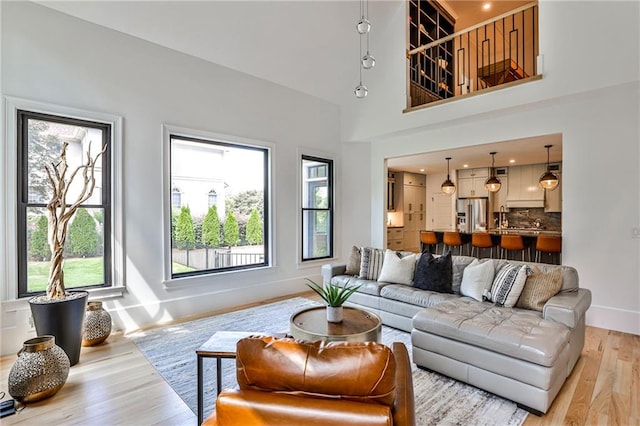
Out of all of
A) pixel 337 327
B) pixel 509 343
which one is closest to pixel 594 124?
pixel 509 343

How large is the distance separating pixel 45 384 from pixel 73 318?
690 millimetres

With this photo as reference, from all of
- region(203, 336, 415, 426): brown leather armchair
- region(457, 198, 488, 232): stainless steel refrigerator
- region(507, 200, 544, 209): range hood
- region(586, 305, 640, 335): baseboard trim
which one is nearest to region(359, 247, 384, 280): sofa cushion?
region(586, 305, 640, 335): baseboard trim

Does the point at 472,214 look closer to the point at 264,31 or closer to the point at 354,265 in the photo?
the point at 354,265

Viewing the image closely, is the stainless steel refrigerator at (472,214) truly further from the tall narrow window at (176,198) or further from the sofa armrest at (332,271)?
the tall narrow window at (176,198)

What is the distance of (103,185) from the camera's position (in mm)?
3715

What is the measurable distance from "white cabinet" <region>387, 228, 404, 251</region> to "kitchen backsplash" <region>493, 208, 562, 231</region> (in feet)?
8.42

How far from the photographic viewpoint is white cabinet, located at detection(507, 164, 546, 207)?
7.73m

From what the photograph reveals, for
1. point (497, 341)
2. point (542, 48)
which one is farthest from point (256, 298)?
point (542, 48)

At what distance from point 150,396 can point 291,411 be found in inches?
83.1

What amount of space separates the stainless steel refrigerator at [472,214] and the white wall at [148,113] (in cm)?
542

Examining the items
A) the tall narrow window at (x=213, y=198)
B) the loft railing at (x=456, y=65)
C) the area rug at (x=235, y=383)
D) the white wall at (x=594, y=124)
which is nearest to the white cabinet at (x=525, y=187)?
the loft railing at (x=456, y=65)

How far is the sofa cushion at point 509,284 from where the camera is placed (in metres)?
3.02

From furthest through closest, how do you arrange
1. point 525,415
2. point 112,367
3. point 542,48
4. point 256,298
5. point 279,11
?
point 256,298 < point 279,11 < point 542,48 < point 112,367 < point 525,415

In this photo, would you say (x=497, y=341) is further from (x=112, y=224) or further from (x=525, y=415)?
(x=112, y=224)
